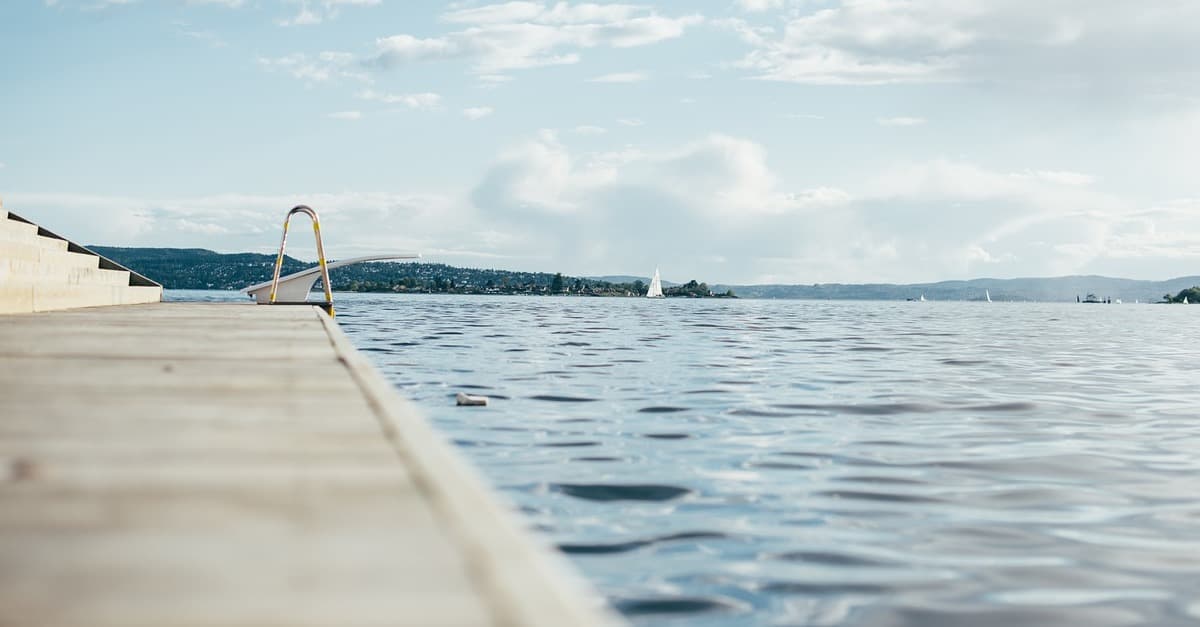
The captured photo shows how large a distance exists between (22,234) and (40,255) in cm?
34

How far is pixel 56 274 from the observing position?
44.2 ft

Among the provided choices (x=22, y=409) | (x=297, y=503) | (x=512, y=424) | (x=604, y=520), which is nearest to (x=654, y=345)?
(x=512, y=424)

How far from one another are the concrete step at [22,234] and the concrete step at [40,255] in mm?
96

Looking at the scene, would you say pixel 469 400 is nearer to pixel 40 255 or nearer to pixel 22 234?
pixel 40 255

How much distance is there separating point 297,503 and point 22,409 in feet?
7.27

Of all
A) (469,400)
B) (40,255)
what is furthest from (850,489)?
(40,255)

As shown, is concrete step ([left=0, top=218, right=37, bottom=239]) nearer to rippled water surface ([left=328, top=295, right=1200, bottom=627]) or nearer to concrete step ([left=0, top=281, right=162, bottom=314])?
concrete step ([left=0, top=281, right=162, bottom=314])

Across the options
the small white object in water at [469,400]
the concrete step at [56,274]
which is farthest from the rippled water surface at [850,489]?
the concrete step at [56,274]

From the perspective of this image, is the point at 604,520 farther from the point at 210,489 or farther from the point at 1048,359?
the point at 1048,359

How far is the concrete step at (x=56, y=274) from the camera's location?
11.5 metres

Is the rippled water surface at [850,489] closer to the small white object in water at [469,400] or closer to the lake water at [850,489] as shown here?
the lake water at [850,489]

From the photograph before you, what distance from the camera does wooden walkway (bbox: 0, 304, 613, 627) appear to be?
1.64 meters

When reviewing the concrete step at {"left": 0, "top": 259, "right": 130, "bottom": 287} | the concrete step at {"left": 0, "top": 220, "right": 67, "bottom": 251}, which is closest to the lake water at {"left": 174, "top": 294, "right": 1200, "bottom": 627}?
the concrete step at {"left": 0, "top": 259, "right": 130, "bottom": 287}

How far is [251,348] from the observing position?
23.6ft
